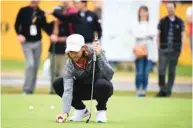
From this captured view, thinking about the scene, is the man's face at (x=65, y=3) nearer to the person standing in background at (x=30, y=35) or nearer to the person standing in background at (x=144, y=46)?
the person standing in background at (x=30, y=35)

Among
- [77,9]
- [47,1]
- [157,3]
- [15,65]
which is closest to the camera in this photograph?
[77,9]

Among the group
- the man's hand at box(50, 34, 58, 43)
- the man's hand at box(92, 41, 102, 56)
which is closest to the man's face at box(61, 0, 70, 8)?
the man's hand at box(50, 34, 58, 43)

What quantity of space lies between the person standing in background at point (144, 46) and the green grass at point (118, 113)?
157 cm

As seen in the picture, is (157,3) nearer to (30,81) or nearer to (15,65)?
(30,81)

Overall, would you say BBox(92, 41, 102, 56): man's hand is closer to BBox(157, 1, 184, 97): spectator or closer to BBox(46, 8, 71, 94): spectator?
BBox(157, 1, 184, 97): spectator

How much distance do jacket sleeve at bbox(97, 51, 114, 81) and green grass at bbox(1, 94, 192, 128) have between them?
70 centimetres

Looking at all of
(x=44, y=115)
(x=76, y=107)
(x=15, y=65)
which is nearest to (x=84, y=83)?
(x=76, y=107)

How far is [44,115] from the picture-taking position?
12508 mm

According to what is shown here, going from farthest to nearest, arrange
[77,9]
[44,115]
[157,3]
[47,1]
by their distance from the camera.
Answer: [47,1]
[157,3]
[77,9]
[44,115]

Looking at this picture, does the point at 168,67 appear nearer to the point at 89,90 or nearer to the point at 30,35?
the point at 30,35

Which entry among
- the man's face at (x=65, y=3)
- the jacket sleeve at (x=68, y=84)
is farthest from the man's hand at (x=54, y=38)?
the jacket sleeve at (x=68, y=84)

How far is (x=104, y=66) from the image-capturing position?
35.7 ft

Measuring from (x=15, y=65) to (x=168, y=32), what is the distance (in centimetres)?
966

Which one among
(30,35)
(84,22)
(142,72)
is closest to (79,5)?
(84,22)
